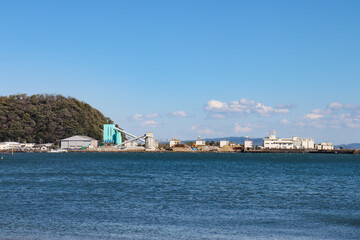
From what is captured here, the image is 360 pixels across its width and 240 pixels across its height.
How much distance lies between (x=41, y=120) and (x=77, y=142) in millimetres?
23495

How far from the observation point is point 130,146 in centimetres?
19338

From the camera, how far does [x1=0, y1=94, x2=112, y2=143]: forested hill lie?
7096 inches

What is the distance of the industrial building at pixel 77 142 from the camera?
569ft

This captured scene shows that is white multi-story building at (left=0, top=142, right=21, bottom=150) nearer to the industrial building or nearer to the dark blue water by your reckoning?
the industrial building

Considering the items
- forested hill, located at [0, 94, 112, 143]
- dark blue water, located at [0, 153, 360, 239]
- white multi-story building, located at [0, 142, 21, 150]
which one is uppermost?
forested hill, located at [0, 94, 112, 143]

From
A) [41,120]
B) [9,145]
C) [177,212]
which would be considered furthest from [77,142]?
[177,212]

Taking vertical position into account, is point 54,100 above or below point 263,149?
above

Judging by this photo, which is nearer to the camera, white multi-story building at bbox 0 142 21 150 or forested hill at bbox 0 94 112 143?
white multi-story building at bbox 0 142 21 150

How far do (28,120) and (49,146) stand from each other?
1823cm

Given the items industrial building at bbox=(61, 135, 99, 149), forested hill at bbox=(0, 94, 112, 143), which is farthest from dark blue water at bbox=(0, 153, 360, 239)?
forested hill at bbox=(0, 94, 112, 143)

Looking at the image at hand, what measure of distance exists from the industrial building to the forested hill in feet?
29.3

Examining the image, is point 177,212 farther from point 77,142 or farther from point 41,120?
point 41,120

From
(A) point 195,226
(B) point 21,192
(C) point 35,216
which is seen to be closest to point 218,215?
(A) point 195,226

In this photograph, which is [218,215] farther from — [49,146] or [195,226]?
[49,146]
